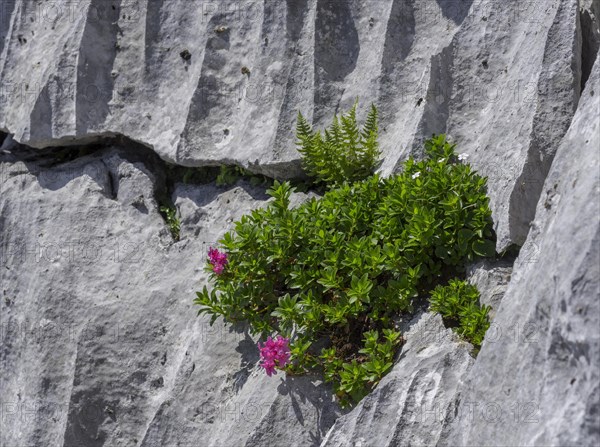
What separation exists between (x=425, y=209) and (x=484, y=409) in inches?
57.4

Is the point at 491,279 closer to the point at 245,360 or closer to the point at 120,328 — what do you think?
the point at 245,360

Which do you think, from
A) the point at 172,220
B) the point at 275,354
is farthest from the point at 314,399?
the point at 172,220

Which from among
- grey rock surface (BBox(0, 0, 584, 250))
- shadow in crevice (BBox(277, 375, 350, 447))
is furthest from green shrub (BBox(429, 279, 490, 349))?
shadow in crevice (BBox(277, 375, 350, 447))

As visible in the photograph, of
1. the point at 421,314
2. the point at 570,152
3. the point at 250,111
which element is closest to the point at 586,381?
the point at 570,152

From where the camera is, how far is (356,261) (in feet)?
17.1

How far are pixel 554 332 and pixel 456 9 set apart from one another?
11.5 feet

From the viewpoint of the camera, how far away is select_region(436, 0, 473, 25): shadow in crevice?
639cm

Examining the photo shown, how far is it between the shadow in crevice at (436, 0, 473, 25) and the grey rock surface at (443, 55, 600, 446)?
204cm

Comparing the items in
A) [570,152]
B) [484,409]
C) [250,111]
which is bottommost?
[484,409]

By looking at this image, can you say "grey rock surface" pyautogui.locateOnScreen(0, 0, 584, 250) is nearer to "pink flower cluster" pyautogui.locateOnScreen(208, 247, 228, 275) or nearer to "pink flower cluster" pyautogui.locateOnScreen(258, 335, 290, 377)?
"pink flower cluster" pyautogui.locateOnScreen(208, 247, 228, 275)

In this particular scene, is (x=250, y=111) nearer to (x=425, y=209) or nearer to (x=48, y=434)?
(x=425, y=209)

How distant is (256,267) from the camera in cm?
562

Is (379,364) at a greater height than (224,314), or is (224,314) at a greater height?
(224,314)

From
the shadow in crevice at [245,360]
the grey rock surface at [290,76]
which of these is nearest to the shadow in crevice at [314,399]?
the shadow in crevice at [245,360]
